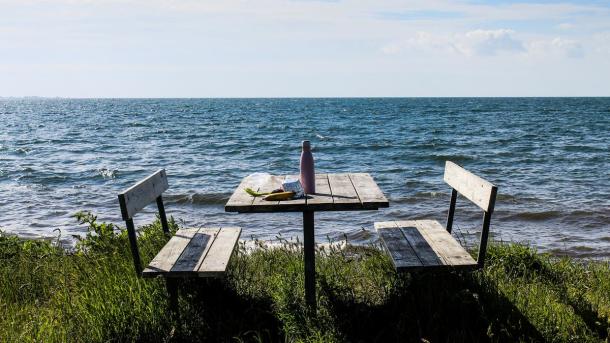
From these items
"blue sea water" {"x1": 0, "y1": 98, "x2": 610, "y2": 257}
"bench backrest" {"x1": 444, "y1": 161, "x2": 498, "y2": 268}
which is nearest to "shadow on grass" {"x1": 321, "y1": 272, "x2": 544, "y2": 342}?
"bench backrest" {"x1": 444, "y1": 161, "x2": 498, "y2": 268}

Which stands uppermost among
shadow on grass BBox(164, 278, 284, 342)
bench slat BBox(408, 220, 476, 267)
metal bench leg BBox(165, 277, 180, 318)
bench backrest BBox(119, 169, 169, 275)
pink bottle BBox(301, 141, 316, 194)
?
pink bottle BBox(301, 141, 316, 194)

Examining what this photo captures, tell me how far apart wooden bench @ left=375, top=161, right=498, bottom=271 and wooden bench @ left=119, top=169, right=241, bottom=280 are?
1.22m

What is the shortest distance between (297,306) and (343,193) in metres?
0.86

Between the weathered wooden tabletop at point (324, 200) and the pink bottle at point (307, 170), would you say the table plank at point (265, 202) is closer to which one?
the weathered wooden tabletop at point (324, 200)

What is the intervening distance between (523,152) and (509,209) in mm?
11313

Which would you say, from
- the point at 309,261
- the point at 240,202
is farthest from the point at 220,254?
the point at 309,261

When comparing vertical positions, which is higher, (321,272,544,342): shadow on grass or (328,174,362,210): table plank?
(328,174,362,210): table plank

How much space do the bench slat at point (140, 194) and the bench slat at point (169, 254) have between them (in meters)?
0.36

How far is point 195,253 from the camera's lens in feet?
13.0

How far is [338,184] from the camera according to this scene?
14.1 feet

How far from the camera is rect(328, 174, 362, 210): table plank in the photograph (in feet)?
11.6

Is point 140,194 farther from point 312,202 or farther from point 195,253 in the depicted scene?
point 312,202

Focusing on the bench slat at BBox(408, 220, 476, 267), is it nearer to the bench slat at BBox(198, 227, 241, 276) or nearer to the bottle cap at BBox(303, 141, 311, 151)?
the bottle cap at BBox(303, 141, 311, 151)

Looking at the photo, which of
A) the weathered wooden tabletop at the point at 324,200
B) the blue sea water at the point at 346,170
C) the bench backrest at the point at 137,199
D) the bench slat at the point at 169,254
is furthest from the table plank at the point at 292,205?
the blue sea water at the point at 346,170
